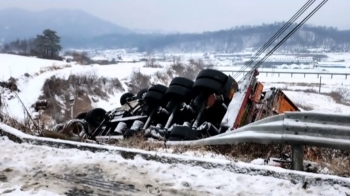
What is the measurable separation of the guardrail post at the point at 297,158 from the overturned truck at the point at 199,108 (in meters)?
2.78

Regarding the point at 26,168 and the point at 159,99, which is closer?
the point at 26,168

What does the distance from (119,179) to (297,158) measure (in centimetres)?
178

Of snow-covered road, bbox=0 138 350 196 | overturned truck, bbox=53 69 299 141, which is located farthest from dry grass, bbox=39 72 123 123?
snow-covered road, bbox=0 138 350 196

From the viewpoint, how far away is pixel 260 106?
7.68 metres

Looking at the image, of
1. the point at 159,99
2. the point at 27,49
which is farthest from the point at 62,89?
the point at 27,49

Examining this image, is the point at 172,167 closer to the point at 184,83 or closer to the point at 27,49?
the point at 184,83

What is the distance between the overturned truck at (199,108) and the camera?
6980 mm

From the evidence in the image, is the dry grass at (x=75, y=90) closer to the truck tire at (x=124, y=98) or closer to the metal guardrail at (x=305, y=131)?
the truck tire at (x=124, y=98)

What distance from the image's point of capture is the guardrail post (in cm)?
376

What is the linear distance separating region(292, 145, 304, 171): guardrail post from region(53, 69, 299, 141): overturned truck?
9.11ft

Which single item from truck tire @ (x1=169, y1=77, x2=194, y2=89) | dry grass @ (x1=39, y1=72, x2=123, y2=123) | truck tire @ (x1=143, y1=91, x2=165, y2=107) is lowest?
dry grass @ (x1=39, y1=72, x2=123, y2=123)

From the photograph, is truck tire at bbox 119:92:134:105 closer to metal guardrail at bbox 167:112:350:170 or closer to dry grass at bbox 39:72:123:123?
metal guardrail at bbox 167:112:350:170

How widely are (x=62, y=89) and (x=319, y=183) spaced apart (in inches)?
1609

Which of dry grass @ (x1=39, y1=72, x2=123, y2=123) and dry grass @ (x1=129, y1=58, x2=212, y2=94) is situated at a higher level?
dry grass @ (x1=129, y1=58, x2=212, y2=94)
